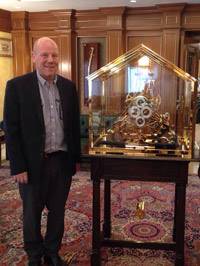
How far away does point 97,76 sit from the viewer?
84.4 inches

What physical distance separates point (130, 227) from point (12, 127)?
1.52m

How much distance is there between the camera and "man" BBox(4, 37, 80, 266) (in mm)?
1941

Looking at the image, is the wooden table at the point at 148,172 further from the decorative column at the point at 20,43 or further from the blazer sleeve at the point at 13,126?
the decorative column at the point at 20,43

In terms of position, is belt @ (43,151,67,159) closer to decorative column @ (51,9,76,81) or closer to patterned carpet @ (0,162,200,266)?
patterned carpet @ (0,162,200,266)

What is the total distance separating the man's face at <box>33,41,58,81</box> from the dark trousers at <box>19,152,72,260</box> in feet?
1.72

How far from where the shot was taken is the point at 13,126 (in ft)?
6.35

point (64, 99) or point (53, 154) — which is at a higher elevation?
point (64, 99)

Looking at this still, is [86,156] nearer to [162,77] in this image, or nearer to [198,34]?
[162,77]

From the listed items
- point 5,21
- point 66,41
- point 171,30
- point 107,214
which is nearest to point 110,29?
point 66,41

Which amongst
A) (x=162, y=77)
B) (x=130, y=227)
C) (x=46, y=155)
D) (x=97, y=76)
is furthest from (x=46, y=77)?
(x=130, y=227)

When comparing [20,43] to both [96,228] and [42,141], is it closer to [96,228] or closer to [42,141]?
[42,141]

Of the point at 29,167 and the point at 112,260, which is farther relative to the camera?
the point at 112,260

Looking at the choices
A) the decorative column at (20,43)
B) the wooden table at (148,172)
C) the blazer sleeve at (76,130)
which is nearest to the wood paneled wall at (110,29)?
the decorative column at (20,43)

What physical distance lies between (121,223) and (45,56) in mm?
1724
